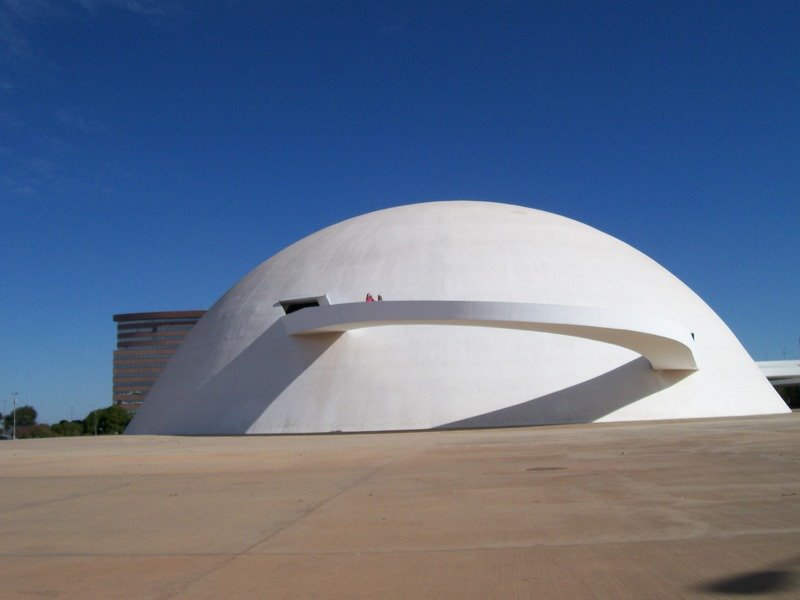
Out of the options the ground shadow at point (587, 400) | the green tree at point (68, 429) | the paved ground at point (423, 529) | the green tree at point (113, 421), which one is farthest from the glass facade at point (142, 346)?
the paved ground at point (423, 529)

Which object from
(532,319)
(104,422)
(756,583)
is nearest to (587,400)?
(532,319)

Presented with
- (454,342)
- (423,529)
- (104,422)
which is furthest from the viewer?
(104,422)

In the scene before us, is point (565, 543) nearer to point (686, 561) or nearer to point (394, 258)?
point (686, 561)

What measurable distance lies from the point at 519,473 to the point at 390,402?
53.9 feet

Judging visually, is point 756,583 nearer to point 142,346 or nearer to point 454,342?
point 454,342

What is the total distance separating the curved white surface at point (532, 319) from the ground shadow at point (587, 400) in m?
1.33

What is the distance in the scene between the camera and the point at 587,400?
28125 millimetres

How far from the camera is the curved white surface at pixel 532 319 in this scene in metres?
25.2

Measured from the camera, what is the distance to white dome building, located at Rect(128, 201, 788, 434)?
2717cm

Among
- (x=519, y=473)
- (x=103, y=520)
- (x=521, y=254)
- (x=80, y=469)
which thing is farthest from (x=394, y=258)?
(x=103, y=520)

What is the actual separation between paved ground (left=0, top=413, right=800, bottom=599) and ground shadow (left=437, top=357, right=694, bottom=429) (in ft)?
43.2

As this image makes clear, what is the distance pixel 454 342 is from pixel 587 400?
523cm

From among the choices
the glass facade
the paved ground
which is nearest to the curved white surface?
the paved ground

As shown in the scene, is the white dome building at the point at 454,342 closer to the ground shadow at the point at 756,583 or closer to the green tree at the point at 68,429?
the ground shadow at the point at 756,583
